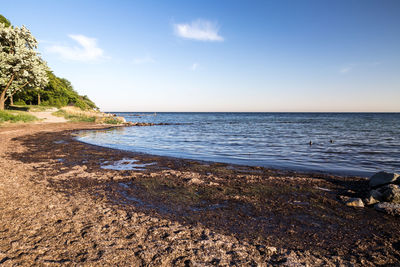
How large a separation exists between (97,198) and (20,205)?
1832 millimetres

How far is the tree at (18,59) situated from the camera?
30672 millimetres

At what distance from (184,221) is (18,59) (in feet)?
124

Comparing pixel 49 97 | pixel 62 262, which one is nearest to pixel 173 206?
pixel 62 262

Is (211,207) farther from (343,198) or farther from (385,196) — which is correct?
(385,196)

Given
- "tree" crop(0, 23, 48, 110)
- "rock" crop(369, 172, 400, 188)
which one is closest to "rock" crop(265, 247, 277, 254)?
"rock" crop(369, 172, 400, 188)

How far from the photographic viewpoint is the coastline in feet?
13.1

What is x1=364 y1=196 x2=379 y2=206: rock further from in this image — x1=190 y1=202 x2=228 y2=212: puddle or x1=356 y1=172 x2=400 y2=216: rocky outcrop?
x1=190 y1=202 x2=228 y2=212: puddle

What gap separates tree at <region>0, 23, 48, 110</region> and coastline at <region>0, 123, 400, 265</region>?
30174 millimetres

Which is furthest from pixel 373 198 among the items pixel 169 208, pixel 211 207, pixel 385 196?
pixel 169 208

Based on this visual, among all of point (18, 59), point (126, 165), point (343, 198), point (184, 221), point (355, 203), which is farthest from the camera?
point (18, 59)

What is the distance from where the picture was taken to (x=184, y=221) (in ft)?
17.9

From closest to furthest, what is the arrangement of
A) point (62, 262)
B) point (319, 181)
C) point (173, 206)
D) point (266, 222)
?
point (62, 262), point (266, 222), point (173, 206), point (319, 181)

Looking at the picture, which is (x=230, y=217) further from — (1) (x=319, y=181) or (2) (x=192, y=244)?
(1) (x=319, y=181)

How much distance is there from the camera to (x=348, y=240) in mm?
4773
